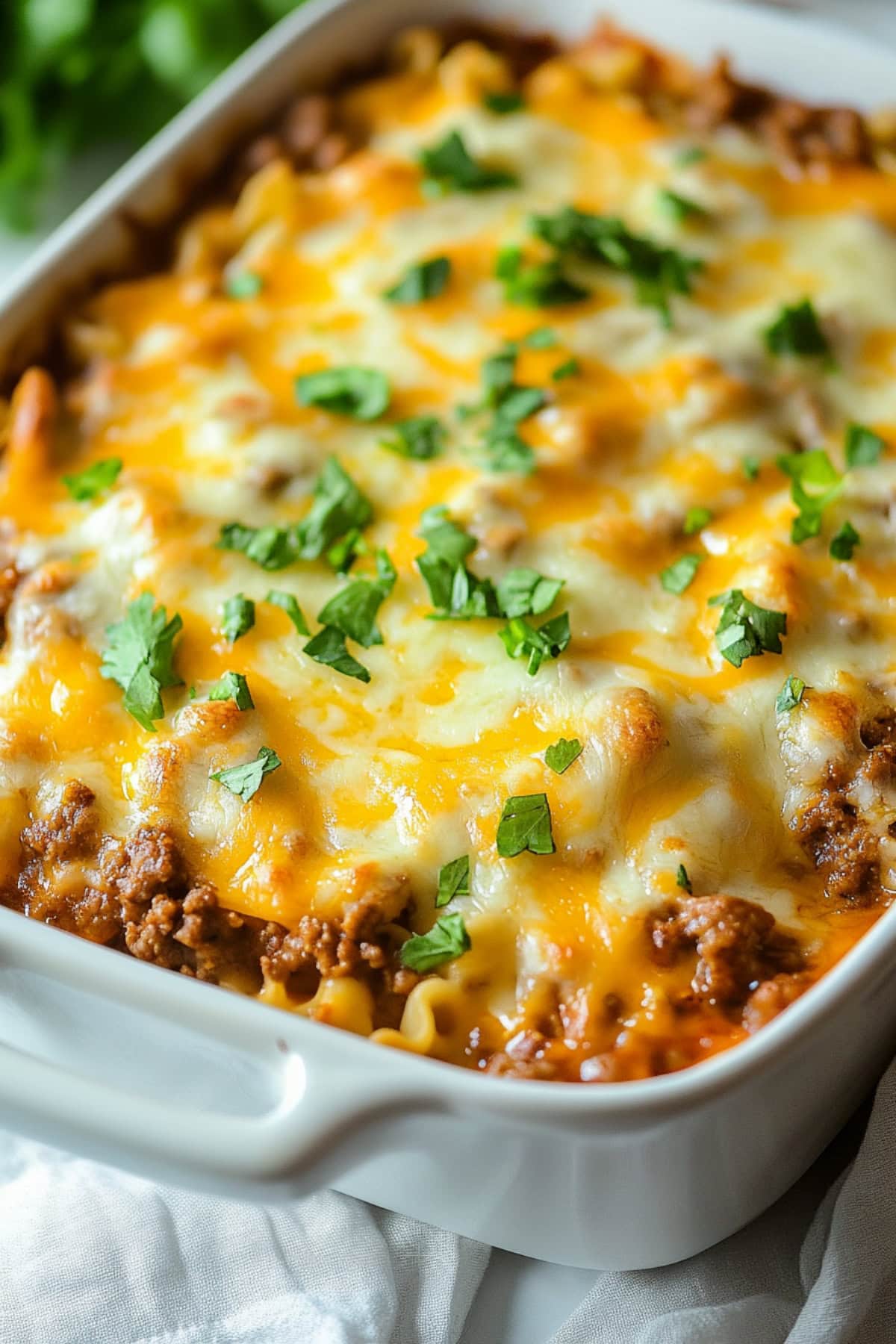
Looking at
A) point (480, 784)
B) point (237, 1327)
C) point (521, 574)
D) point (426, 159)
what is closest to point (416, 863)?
point (480, 784)

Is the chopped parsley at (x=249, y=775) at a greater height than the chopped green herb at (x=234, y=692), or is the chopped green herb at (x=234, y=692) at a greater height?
the chopped green herb at (x=234, y=692)

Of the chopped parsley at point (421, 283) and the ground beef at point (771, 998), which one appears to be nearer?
the ground beef at point (771, 998)

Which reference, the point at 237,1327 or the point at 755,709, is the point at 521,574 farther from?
the point at 237,1327

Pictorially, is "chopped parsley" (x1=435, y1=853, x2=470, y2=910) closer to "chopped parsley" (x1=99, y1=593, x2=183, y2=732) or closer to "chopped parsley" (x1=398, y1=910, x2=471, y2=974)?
"chopped parsley" (x1=398, y1=910, x2=471, y2=974)

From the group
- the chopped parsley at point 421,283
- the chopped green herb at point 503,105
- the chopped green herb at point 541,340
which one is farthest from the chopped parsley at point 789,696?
the chopped green herb at point 503,105

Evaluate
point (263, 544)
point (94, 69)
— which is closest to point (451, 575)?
point (263, 544)

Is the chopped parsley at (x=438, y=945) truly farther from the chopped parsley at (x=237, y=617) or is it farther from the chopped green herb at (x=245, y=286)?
the chopped green herb at (x=245, y=286)
